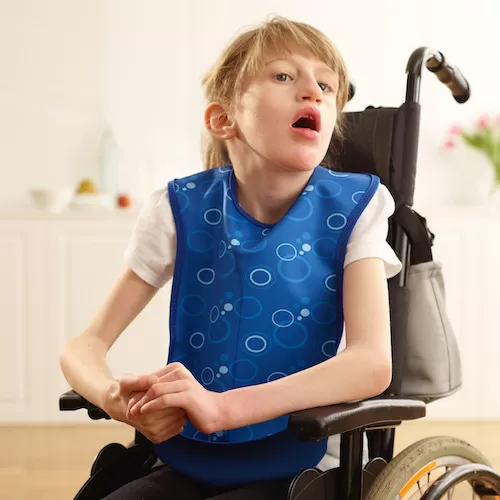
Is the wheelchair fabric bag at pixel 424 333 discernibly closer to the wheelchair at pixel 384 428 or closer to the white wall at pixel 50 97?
the wheelchair at pixel 384 428

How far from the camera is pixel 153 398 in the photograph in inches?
43.0

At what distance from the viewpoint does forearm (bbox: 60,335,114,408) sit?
125cm

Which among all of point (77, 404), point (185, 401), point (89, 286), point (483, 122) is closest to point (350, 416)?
point (185, 401)

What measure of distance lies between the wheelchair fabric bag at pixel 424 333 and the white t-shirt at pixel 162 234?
11 centimetres

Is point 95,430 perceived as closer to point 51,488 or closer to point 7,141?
point 51,488

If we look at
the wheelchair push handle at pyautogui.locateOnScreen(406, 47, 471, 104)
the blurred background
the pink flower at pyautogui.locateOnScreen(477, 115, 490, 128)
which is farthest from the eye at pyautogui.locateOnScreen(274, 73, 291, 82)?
the pink flower at pyautogui.locateOnScreen(477, 115, 490, 128)

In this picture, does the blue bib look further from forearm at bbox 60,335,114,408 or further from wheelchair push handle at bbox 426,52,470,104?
wheelchair push handle at bbox 426,52,470,104

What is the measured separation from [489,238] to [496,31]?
3.86 ft

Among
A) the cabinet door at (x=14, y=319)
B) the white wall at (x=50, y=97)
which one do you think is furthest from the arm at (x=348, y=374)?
the white wall at (x=50, y=97)

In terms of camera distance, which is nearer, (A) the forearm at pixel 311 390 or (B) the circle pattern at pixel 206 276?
(A) the forearm at pixel 311 390

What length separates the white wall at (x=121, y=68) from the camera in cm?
434

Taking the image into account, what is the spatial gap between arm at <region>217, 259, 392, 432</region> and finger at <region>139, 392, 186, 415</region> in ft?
0.17

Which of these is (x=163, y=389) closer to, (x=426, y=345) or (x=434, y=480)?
(x=434, y=480)

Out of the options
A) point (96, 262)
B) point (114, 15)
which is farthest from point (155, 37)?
point (96, 262)
